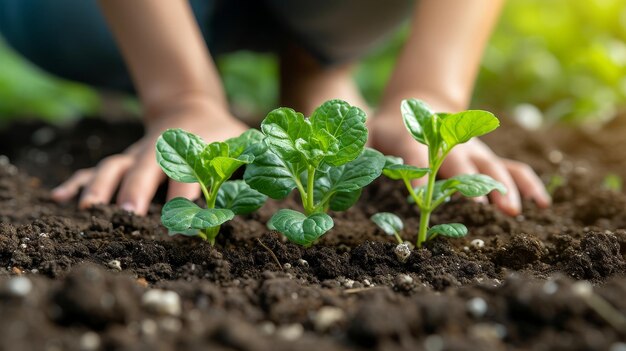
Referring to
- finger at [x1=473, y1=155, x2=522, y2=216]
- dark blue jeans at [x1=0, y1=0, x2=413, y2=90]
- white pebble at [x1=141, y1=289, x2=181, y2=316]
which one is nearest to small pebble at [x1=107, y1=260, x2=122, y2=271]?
white pebble at [x1=141, y1=289, x2=181, y2=316]

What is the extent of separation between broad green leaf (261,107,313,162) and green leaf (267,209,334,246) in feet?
0.32

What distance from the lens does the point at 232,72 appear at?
3.86m

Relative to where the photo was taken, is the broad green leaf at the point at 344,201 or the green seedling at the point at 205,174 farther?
the broad green leaf at the point at 344,201

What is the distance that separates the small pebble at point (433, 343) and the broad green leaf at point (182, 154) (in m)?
0.54

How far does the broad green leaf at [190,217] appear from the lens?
3.90 feet

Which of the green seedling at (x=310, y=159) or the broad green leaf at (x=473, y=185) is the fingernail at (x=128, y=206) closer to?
the green seedling at (x=310, y=159)

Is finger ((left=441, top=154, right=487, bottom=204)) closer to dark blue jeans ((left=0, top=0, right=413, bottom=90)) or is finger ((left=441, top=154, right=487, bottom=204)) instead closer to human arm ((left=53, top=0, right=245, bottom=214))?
human arm ((left=53, top=0, right=245, bottom=214))

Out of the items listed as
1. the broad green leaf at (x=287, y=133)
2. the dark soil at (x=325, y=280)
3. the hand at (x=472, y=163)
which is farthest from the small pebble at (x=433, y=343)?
the hand at (x=472, y=163)

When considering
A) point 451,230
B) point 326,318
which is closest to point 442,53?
point 451,230

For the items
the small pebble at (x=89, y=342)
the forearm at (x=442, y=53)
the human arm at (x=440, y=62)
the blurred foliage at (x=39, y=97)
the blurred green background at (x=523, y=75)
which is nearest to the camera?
the small pebble at (x=89, y=342)

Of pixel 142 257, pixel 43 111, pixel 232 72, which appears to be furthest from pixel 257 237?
pixel 232 72

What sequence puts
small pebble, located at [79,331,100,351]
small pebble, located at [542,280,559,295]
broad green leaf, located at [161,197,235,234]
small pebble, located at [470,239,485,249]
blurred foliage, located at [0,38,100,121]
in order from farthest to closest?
blurred foliage, located at [0,38,100,121] < small pebble, located at [470,239,485,249] < broad green leaf, located at [161,197,235,234] < small pebble, located at [542,280,559,295] < small pebble, located at [79,331,100,351]

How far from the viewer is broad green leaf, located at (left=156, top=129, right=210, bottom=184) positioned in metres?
1.28

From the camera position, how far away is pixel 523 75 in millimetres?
3289
